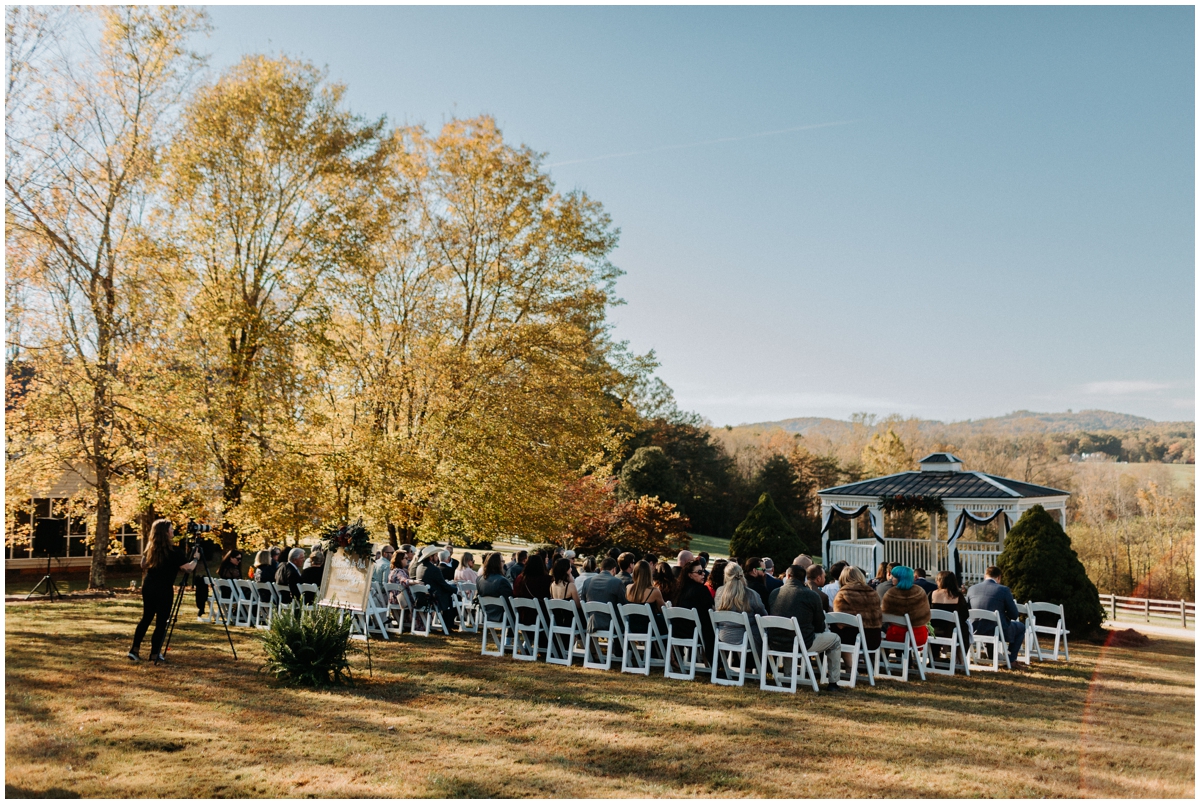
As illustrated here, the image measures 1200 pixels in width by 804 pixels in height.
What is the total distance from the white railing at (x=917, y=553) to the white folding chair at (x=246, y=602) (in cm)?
1538

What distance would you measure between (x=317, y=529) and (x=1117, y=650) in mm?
13690

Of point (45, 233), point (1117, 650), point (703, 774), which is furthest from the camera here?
point (45, 233)

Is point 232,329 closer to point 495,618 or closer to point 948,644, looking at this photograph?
point 495,618

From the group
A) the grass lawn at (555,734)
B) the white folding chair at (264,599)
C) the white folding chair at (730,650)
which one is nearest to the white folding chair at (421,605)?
the white folding chair at (264,599)

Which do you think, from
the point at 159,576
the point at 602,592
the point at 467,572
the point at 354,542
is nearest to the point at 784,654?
the point at 602,592

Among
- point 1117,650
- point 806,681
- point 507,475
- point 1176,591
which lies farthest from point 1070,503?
point 806,681

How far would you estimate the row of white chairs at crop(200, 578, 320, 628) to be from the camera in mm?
11977

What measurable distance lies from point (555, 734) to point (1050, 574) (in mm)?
10957

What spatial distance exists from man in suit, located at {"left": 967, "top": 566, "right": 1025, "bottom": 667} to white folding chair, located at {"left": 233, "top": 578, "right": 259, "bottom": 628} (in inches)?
409

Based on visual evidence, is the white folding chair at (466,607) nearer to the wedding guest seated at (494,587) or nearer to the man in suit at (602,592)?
the wedding guest seated at (494,587)

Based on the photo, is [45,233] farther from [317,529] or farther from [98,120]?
[317,529]

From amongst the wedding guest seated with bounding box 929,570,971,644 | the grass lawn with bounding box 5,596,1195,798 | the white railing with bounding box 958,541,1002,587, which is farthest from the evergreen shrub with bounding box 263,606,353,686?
the white railing with bounding box 958,541,1002,587

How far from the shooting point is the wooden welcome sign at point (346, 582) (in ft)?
31.8

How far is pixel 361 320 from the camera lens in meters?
17.4
